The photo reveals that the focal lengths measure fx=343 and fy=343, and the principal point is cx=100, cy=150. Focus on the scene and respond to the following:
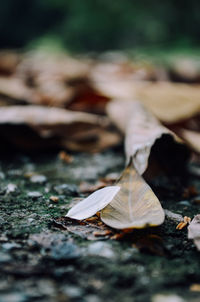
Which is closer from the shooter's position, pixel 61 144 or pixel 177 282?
pixel 177 282

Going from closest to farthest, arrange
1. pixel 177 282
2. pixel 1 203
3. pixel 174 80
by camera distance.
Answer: pixel 177 282 → pixel 1 203 → pixel 174 80

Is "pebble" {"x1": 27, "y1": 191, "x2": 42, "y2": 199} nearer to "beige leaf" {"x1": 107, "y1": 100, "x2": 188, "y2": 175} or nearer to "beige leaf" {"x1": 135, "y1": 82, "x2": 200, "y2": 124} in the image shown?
"beige leaf" {"x1": 107, "y1": 100, "x2": 188, "y2": 175}

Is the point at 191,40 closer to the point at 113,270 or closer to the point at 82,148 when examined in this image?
the point at 82,148

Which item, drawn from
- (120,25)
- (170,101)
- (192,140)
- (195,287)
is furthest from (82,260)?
(120,25)

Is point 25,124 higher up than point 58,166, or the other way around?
point 25,124

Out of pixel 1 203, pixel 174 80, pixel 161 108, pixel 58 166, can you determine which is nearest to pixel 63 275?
pixel 1 203

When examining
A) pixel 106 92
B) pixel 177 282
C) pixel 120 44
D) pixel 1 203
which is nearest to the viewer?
pixel 177 282

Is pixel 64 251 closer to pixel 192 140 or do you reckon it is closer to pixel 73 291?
pixel 73 291
